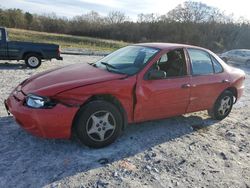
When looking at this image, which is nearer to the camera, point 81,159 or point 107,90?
point 81,159

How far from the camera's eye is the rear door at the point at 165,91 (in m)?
4.54

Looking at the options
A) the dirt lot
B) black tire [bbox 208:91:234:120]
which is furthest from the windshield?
black tire [bbox 208:91:234:120]

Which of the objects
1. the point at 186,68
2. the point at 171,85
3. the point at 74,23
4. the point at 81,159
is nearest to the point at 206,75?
the point at 186,68

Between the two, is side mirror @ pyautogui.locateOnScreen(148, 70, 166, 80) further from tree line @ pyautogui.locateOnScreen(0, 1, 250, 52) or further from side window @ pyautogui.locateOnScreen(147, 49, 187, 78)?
tree line @ pyautogui.locateOnScreen(0, 1, 250, 52)

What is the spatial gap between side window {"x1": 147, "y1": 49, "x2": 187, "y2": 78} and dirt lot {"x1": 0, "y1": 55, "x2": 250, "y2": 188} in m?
1.05

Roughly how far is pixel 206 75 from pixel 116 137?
223 cm

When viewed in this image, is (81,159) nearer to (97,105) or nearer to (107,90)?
(97,105)

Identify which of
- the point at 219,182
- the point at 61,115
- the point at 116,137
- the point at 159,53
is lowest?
the point at 219,182

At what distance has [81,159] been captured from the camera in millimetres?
3928

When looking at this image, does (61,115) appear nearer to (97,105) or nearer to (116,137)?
(97,105)

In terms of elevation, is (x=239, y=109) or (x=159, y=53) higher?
(x=159, y=53)

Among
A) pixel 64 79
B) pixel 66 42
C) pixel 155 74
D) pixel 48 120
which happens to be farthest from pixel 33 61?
pixel 66 42

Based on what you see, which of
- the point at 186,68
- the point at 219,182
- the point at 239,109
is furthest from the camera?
the point at 239,109

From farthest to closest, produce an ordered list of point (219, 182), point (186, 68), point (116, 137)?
1. point (186, 68)
2. point (116, 137)
3. point (219, 182)
